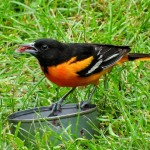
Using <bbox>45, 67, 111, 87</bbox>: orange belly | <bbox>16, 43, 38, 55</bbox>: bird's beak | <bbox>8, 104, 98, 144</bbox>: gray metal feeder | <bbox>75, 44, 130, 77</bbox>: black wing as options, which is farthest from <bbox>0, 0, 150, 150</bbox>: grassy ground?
<bbox>16, 43, 38, 55</bbox>: bird's beak

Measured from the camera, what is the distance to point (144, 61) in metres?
6.91

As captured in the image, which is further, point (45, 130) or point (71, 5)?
point (71, 5)

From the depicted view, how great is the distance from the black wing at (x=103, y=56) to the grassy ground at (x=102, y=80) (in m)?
0.21

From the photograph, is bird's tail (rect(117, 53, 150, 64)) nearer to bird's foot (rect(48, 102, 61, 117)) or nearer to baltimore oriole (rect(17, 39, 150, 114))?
baltimore oriole (rect(17, 39, 150, 114))

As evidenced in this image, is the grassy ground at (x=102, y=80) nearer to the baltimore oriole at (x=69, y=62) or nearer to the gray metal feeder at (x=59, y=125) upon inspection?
the gray metal feeder at (x=59, y=125)

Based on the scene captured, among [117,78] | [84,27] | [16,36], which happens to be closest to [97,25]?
[84,27]

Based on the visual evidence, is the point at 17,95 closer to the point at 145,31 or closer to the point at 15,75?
the point at 15,75

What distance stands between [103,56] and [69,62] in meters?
0.47

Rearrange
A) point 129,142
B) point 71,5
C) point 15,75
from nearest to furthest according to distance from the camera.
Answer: point 129,142, point 15,75, point 71,5

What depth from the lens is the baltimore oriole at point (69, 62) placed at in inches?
228

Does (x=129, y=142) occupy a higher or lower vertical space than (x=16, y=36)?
lower

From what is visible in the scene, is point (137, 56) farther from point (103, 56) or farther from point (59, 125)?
point (59, 125)

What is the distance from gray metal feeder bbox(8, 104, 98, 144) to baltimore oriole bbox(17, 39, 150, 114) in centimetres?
34

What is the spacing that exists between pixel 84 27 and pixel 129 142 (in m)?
2.48
